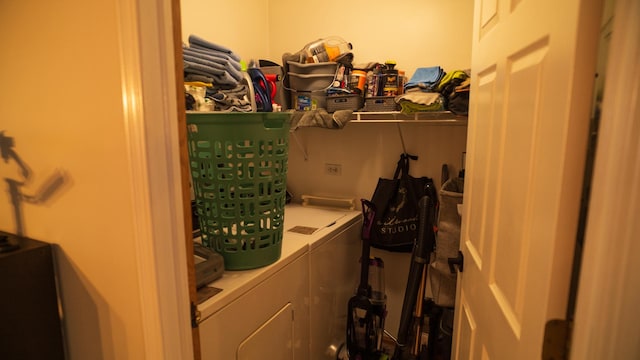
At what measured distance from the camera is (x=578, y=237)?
0.52m

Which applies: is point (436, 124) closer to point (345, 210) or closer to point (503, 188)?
point (345, 210)

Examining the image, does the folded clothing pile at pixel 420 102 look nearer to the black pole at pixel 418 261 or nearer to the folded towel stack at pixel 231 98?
the black pole at pixel 418 261

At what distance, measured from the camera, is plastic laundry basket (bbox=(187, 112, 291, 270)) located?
3.37 feet

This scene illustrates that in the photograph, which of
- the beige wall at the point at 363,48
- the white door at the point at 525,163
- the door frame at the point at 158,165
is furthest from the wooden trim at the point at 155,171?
the beige wall at the point at 363,48

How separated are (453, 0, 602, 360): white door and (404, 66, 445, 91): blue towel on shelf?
689 millimetres

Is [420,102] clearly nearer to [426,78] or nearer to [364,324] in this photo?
[426,78]

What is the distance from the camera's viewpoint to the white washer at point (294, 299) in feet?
3.27

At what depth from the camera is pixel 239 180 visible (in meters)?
1.06

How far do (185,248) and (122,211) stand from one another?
16cm

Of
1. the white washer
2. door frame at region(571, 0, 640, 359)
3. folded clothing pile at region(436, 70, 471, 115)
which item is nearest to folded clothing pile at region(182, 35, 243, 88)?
the white washer

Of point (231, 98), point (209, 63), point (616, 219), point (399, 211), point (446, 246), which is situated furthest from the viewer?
point (399, 211)

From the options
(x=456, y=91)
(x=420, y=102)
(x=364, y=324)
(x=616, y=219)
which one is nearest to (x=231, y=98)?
(x=420, y=102)

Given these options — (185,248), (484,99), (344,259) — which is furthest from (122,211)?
(344,259)

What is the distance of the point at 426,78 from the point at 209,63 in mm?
1147
